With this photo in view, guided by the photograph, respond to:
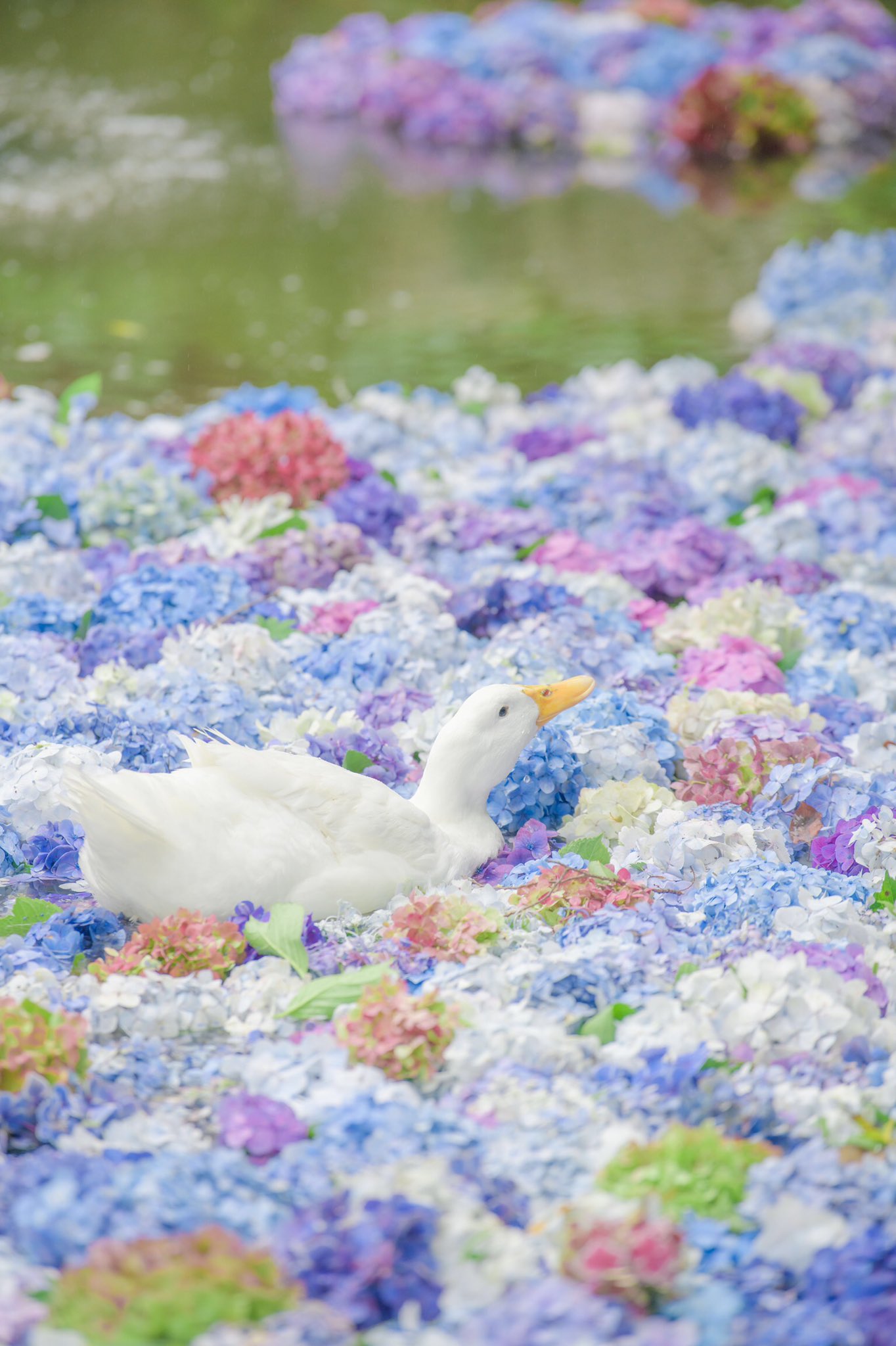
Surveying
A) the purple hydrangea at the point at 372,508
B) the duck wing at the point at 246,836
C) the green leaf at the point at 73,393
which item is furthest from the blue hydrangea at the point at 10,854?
the green leaf at the point at 73,393

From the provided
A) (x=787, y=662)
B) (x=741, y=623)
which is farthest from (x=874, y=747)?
(x=741, y=623)

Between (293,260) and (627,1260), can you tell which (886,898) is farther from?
(293,260)

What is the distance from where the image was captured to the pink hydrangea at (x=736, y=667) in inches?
151

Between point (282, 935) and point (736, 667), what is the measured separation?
1581mm

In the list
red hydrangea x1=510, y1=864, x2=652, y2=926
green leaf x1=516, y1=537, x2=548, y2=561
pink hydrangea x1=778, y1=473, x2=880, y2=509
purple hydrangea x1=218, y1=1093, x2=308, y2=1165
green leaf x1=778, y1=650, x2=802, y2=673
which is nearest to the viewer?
purple hydrangea x1=218, y1=1093, x2=308, y2=1165

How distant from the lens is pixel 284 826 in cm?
286

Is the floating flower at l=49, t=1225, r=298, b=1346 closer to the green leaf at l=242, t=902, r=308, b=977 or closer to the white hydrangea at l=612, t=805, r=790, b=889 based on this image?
→ the green leaf at l=242, t=902, r=308, b=977

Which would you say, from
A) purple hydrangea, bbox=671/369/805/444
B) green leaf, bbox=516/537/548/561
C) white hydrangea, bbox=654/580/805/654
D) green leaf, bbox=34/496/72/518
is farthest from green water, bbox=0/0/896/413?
white hydrangea, bbox=654/580/805/654

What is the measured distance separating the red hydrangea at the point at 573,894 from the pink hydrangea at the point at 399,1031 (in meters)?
0.41

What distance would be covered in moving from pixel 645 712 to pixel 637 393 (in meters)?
3.05

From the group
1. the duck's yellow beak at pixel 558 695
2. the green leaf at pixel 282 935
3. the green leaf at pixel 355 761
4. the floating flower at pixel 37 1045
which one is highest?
the duck's yellow beak at pixel 558 695

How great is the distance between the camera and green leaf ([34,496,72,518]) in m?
4.80

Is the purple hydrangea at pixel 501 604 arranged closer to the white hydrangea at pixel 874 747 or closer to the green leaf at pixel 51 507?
the white hydrangea at pixel 874 747

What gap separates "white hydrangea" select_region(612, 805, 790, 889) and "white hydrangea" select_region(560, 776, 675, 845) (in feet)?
0.14
